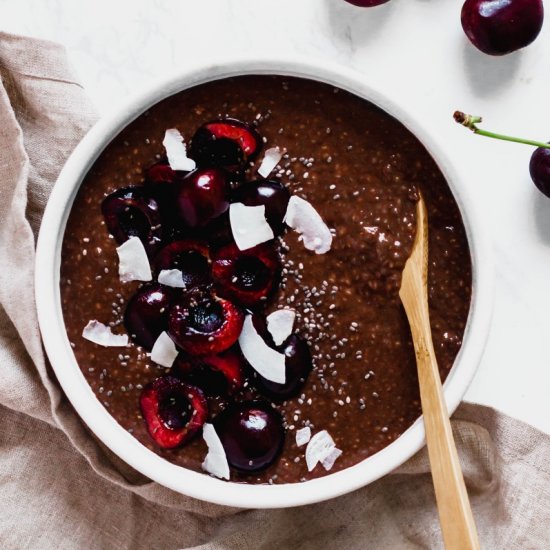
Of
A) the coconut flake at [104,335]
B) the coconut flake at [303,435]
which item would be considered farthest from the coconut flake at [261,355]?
the coconut flake at [104,335]

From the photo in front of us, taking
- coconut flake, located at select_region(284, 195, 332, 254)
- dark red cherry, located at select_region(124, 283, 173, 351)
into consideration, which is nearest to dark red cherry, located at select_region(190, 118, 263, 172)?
coconut flake, located at select_region(284, 195, 332, 254)

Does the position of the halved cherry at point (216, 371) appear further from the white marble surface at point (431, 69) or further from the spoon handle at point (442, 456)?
the white marble surface at point (431, 69)

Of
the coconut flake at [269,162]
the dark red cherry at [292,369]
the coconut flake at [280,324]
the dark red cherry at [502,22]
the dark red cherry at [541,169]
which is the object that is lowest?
the dark red cherry at [292,369]

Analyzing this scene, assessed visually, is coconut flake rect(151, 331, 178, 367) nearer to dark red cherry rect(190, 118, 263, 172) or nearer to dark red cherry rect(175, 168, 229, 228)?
dark red cherry rect(175, 168, 229, 228)

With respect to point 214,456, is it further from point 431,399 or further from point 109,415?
point 431,399

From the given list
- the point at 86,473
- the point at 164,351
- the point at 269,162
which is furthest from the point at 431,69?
the point at 86,473

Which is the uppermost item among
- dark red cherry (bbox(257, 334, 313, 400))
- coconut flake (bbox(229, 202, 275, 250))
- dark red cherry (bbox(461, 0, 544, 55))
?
dark red cherry (bbox(461, 0, 544, 55))

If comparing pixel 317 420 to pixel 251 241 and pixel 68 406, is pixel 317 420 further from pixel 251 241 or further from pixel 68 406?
pixel 68 406
